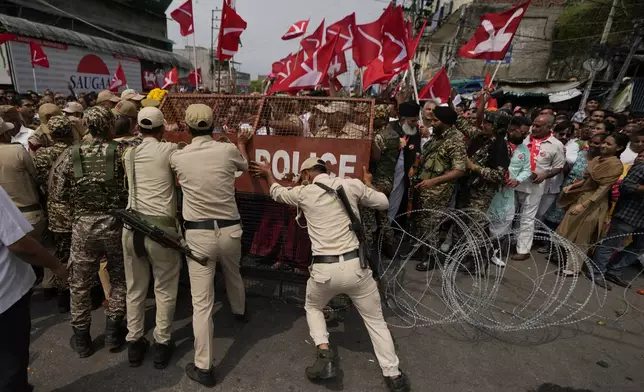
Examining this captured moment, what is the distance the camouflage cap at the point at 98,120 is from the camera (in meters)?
2.73

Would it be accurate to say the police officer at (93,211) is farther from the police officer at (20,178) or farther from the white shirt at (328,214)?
the white shirt at (328,214)

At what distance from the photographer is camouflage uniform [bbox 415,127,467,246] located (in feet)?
13.9

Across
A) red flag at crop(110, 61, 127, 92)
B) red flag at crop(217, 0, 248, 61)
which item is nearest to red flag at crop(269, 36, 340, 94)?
red flag at crop(217, 0, 248, 61)

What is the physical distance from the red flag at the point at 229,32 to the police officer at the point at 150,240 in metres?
3.58

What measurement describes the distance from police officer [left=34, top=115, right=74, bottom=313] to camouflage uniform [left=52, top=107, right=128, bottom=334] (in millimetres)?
406

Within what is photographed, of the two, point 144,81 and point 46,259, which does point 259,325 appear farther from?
point 144,81

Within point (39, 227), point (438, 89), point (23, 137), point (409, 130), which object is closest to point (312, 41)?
point (438, 89)

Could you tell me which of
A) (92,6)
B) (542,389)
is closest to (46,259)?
(542,389)

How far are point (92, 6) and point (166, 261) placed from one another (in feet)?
88.6

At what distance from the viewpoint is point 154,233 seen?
2611 millimetres

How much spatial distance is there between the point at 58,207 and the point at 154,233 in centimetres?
164

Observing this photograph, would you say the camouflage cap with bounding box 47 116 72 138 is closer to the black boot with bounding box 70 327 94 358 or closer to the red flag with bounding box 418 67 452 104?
the black boot with bounding box 70 327 94 358

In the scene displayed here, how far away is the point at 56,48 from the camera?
1602cm

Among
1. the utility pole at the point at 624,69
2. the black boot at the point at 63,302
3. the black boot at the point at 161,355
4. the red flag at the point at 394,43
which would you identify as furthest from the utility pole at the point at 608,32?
the black boot at the point at 63,302
